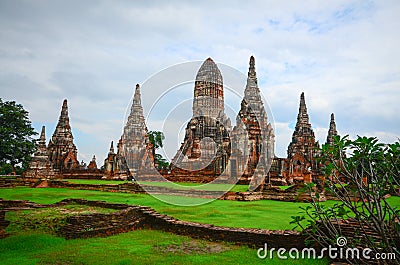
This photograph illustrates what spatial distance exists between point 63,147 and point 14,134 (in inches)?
391

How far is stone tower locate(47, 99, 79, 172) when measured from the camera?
4216 centimetres

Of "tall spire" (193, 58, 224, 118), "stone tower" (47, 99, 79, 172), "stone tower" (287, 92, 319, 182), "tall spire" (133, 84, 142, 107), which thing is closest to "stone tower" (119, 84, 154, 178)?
"tall spire" (133, 84, 142, 107)

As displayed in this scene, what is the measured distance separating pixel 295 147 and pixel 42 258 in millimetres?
35217

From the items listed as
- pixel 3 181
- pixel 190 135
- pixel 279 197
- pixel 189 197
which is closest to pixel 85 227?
pixel 189 197

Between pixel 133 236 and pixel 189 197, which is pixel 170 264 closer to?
pixel 133 236

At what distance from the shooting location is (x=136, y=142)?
41219mm

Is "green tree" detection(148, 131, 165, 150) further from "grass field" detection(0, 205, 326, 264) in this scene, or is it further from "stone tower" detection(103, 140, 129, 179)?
→ "grass field" detection(0, 205, 326, 264)

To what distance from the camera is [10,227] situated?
30.6 feet

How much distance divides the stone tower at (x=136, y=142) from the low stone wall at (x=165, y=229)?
93.2ft

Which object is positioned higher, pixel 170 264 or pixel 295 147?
pixel 295 147

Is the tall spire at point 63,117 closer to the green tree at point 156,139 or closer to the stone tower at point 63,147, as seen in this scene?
the stone tower at point 63,147

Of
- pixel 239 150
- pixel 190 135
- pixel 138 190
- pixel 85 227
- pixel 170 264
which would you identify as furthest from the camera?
pixel 190 135

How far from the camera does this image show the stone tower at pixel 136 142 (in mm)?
39359

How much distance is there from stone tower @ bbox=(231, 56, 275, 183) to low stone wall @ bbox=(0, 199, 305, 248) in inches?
606
